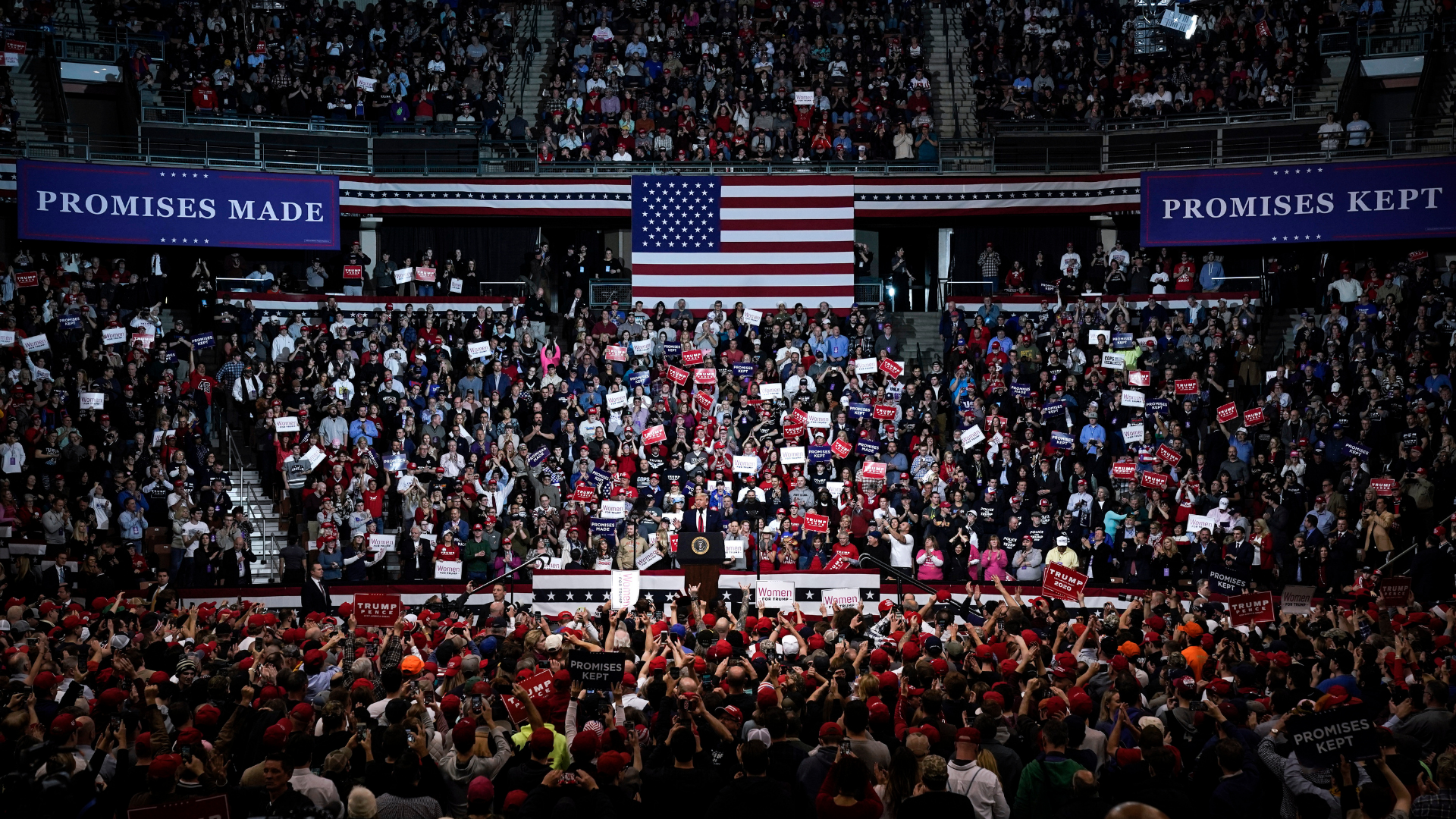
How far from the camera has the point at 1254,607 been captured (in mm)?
17297

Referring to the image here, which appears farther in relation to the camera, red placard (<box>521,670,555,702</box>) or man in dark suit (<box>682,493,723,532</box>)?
man in dark suit (<box>682,493,723,532</box>)

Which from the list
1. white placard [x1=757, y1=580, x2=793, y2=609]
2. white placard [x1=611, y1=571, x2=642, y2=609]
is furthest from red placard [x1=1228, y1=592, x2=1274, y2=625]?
white placard [x1=611, y1=571, x2=642, y2=609]

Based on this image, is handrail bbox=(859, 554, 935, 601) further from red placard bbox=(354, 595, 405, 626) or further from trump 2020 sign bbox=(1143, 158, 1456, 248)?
trump 2020 sign bbox=(1143, 158, 1456, 248)

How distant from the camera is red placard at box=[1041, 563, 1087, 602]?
18.4m

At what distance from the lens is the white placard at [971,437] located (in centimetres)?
2812

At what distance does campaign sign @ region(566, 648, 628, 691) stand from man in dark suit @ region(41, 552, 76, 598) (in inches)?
558

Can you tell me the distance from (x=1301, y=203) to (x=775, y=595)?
2115 cm

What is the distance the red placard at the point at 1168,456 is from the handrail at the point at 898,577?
579cm

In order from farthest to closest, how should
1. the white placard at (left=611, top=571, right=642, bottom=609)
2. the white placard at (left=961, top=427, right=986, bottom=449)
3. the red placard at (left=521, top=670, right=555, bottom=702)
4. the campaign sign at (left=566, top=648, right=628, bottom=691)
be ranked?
1. the white placard at (left=961, top=427, right=986, bottom=449)
2. the white placard at (left=611, top=571, right=642, bottom=609)
3. the campaign sign at (left=566, top=648, right=628, bottom=691)
4. the red placard at (left=521, top=670, right=555, bottom=702)

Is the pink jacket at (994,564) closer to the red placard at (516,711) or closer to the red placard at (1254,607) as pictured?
the red placard at (1254,607)

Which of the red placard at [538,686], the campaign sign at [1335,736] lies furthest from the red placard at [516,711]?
the campaign sign at [1335,736]

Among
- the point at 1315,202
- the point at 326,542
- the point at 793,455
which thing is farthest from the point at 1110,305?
the point at 326,542

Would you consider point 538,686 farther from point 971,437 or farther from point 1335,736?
point 971,437

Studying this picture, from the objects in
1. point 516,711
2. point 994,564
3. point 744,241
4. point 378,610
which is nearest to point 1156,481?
point 994,564
